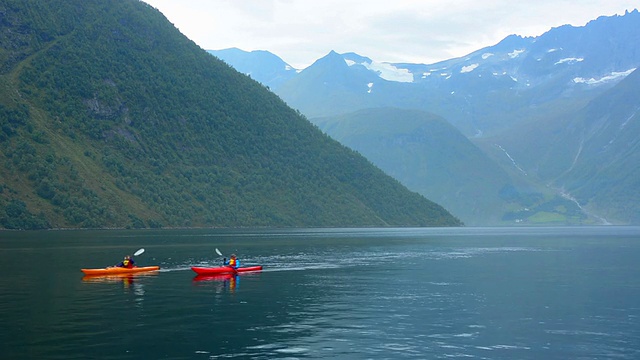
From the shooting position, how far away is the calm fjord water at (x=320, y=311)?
53531mm

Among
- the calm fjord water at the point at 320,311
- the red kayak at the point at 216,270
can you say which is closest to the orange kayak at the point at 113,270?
the calm fjord water at the point at 320,311

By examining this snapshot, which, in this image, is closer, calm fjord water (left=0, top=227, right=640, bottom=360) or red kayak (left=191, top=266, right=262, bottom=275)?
calm fjord water (left=0, top=227, right=640, bottom=360)

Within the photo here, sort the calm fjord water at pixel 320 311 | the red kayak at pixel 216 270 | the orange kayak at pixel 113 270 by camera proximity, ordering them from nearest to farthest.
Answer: the calm fjord water at pixel 320 311 < the orange kayak at pixel 113 270 < the red kayak at pixel 216 270

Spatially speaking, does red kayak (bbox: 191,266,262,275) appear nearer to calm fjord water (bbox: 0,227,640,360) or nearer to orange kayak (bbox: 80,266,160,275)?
calm fjord water (bbox: 0,227,640,360)

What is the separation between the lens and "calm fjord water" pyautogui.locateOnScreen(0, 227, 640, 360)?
2108 inches

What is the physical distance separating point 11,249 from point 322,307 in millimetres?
91919

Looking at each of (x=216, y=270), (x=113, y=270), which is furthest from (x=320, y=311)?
(x=113, y=270)

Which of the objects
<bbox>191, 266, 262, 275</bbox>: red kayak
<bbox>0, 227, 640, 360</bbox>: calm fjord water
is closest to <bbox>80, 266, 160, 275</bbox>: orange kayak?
<bbox>0, 227, 640, 360</bbox>: calm fjord water

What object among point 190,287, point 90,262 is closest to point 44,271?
point 90,262

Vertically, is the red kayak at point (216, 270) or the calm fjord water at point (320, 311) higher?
the red kayak at point (216, 270)

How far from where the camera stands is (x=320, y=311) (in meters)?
72.3

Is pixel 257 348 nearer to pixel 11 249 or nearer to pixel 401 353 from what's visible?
pixel 401 353

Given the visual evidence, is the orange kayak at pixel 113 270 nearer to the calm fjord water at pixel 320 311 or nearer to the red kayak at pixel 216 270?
the calm fjord water at pixel 320 311

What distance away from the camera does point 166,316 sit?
67312 mm
